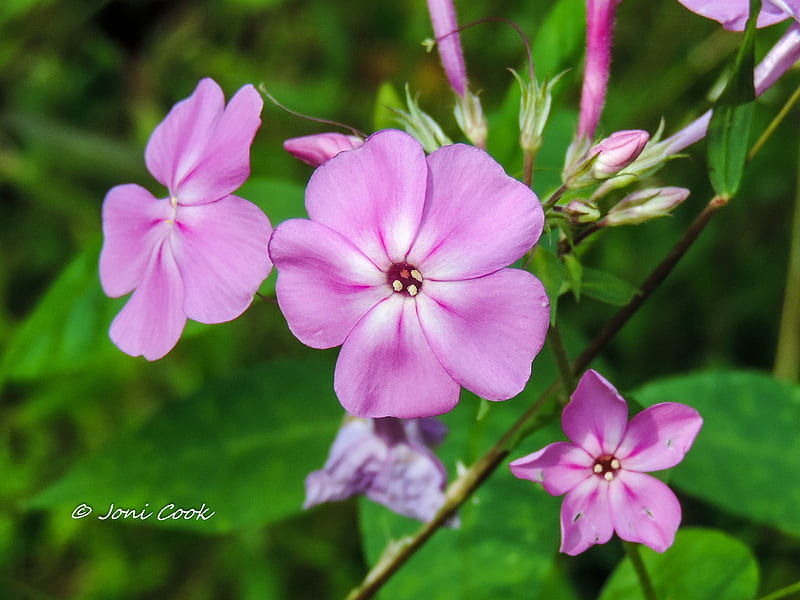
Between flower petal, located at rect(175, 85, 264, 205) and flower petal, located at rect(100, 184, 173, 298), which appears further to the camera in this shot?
flower petal, located at rect(100, 184, 173, 298)

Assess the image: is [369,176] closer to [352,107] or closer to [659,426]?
[659,426]

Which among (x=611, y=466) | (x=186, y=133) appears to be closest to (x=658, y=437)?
(x=611, y=466)

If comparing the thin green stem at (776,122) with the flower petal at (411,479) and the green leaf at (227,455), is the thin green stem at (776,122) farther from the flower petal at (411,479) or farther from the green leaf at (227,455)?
the green leaf at (227,455)

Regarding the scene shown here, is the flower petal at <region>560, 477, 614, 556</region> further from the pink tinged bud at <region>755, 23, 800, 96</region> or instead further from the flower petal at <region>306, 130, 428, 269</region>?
the pink tinged bud at <region>755, 23, 800, 96</region>

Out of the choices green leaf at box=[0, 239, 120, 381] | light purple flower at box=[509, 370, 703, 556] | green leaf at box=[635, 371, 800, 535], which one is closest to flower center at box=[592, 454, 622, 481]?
light purple flower at box=[509, 370, 703, 556]

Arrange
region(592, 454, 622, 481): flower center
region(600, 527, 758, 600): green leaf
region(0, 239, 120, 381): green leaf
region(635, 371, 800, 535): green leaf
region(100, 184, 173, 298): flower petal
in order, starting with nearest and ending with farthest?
region(592, 454, 622, 481): flower center → region(100, 184, 173, 298): flower petal → region(600, 527, 758, 600): green leaf → region(0, 239, 120, 381): green leaf → region(635, 371, 800, 535): green leaf

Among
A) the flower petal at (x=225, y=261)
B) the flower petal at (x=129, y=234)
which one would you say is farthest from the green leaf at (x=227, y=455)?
the flower petal at (x=225, y=261)

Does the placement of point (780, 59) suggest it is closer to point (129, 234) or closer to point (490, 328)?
point (490, 328)
